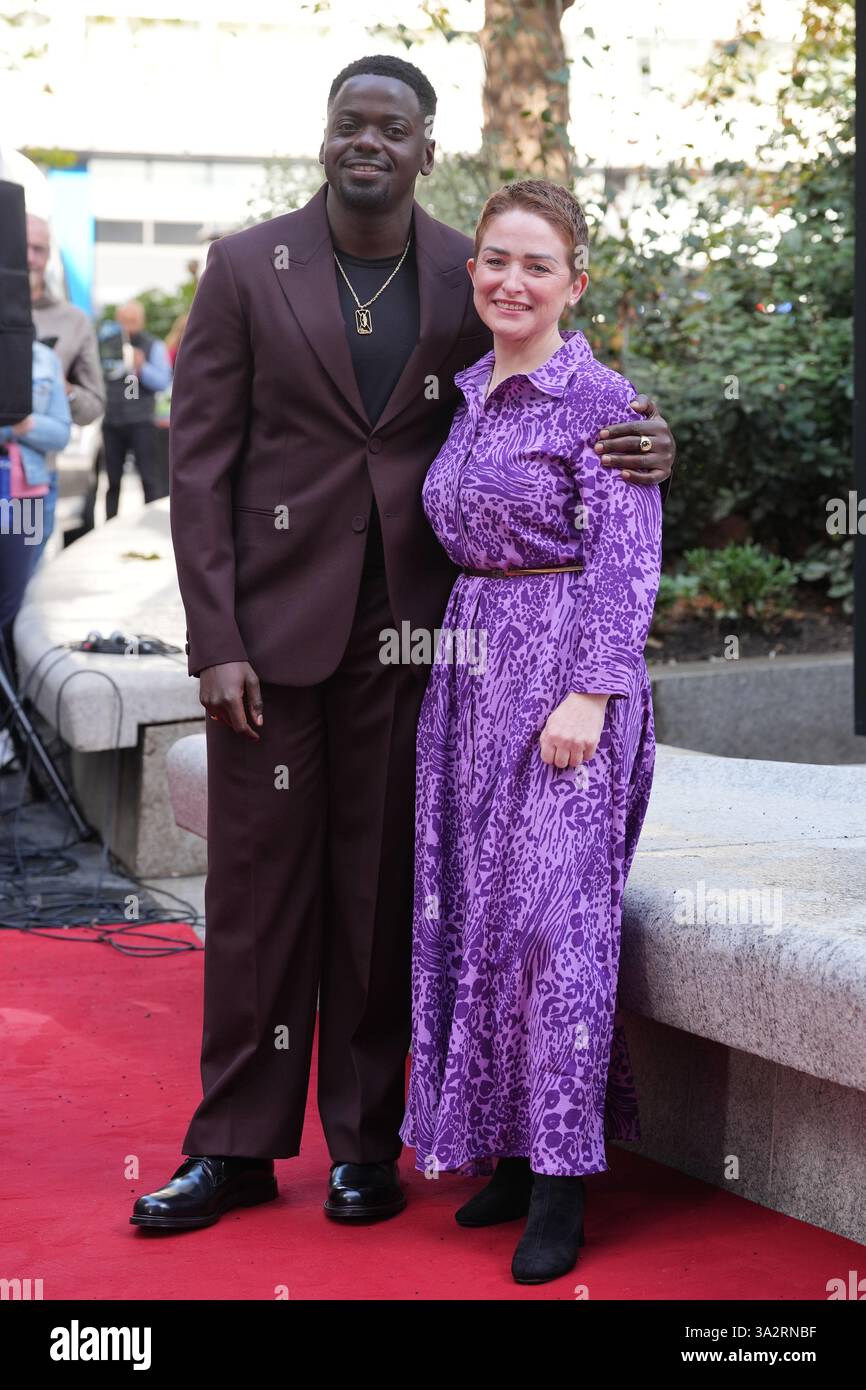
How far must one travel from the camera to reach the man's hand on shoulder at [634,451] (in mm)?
3266

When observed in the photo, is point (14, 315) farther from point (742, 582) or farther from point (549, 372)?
point (742, 582)

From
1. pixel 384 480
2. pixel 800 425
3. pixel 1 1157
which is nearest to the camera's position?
pixel 384 480

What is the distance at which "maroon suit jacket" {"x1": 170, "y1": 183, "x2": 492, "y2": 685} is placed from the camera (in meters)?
3.49

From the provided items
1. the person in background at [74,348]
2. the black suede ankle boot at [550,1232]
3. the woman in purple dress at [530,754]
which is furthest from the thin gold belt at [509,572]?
the person in background at [74,348]

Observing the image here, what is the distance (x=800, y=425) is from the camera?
8547 millimetres

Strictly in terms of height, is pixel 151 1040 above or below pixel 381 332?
below

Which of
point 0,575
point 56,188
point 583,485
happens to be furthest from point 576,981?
point 56,188

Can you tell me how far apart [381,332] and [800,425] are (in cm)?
533

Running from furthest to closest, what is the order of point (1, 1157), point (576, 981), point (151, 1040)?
1. point (151, 1040)
2. point (1, 1157)
3. point (576, 981)

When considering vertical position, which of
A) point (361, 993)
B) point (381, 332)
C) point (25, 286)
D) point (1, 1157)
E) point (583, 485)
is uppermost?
point (25, 286)

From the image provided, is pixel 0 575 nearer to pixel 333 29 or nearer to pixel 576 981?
pixel 333 29

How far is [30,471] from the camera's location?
7.60m

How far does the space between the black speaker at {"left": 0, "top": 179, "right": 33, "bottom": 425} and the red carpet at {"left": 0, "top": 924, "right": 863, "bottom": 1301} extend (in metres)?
1.96

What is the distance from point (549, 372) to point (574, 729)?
0.68 metres
